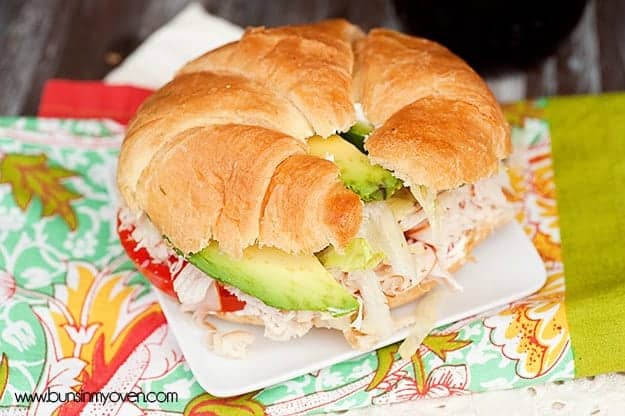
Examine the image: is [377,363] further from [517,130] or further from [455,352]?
[517,130]

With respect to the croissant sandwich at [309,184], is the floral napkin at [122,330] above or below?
below

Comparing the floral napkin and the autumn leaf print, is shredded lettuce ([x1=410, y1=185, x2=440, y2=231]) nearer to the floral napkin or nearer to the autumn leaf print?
the floral napkin

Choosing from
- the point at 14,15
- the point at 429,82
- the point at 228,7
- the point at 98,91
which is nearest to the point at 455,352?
the point at 429,82

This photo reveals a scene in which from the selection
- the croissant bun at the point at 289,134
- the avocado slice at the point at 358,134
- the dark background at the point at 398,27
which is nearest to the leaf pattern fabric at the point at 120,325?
the croissant bun at the point at 289,134

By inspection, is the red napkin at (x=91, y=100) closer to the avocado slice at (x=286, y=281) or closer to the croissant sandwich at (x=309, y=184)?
the croissant sandwich at (x=309, y=184)

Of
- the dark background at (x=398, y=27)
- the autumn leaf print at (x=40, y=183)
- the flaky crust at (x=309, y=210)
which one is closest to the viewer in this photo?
the flaky crust at (x=309, y=210)

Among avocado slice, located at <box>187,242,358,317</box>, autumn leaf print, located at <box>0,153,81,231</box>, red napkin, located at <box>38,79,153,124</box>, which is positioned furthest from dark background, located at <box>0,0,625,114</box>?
avocado slice, located at <box>187,242,358,317</box>

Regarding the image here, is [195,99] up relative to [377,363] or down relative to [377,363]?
up
